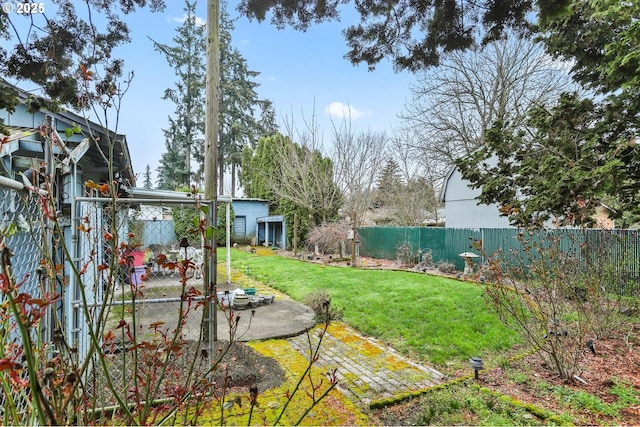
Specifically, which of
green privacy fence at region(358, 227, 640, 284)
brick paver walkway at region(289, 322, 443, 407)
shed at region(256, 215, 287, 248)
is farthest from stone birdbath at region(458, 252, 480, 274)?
shed at region(256, 215, 287, 248)

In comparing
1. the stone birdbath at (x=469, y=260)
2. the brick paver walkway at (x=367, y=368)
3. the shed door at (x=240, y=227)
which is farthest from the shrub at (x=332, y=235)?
the brick paver walkway at (x=367, y=368)

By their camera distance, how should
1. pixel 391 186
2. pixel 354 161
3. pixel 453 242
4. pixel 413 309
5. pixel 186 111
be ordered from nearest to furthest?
pixel 413 309
pixel 453 242
pixel 354 161
pixel 391 186
pixel 186 111

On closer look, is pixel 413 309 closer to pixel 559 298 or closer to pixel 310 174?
pixel 559 298

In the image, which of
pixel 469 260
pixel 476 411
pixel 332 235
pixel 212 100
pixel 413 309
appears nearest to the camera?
pixel 476 411

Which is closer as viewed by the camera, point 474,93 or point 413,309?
point 413,309

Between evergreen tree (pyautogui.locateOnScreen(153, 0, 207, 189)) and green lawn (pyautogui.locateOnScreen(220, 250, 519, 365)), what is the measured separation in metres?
17.7

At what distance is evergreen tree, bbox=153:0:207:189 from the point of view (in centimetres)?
2278

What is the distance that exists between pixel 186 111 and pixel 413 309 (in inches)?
937

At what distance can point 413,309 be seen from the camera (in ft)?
20.3

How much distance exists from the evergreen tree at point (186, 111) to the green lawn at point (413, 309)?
58.1 ft

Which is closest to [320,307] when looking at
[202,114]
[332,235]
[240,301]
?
[240,301]

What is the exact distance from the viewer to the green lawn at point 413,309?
4469mm

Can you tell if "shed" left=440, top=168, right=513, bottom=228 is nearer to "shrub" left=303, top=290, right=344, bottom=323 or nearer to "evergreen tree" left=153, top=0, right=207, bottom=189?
"shrub" left=303, top=290, right=344, bottom=323

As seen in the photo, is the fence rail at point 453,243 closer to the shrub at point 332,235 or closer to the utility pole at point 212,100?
the shrub at point 332,235
